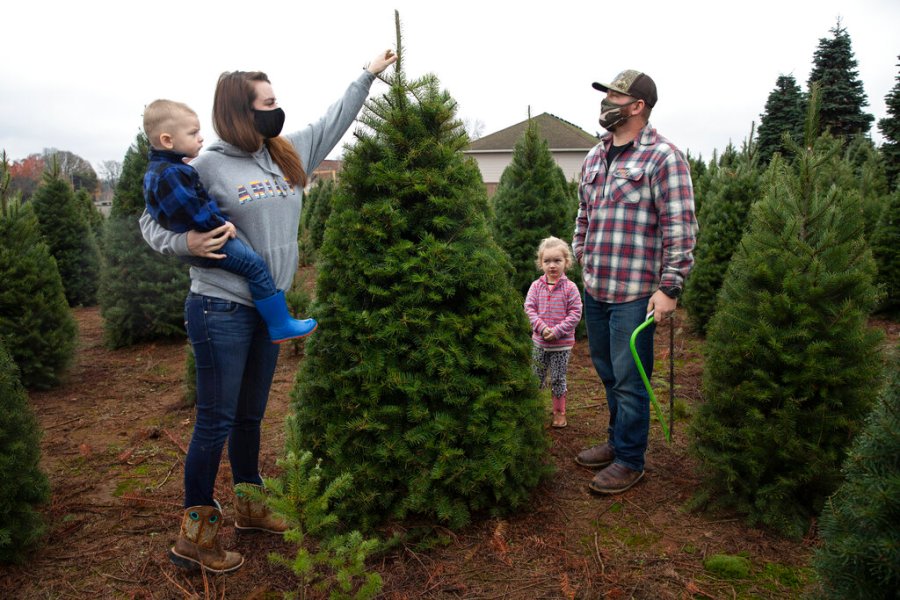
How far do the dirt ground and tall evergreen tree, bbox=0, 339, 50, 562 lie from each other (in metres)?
0.17

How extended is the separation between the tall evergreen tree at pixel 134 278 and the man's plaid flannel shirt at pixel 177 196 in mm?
5494

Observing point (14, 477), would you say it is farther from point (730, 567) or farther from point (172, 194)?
point (730, 567)

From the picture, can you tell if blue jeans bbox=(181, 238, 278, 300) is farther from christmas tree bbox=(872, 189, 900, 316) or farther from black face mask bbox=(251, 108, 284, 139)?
christmas tree bbox=(872, 189, 900, 316)

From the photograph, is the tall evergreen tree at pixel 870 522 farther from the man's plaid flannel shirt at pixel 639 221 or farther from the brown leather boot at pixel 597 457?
the brown leather boot at pixel 597 457

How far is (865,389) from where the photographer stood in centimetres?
297

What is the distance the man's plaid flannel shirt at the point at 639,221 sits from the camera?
10.9ft

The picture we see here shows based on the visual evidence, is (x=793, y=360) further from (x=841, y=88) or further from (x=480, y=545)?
(x=841, y=88)

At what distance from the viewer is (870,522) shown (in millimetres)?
1660

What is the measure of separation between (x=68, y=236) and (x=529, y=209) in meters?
9.45

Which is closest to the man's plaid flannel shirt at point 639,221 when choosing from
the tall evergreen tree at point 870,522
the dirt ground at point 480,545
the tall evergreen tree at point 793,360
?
the tall evergreen tree at point 793,360

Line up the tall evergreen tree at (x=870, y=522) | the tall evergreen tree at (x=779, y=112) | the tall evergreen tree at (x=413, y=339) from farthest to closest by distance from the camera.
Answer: the tall evergreen tree at (x=779, y=112)
the tall evergreen tree at (x=413, y=339)
the tall evergreen tree at (x=870, y=522)

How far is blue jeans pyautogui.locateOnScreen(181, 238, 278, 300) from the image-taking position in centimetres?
268

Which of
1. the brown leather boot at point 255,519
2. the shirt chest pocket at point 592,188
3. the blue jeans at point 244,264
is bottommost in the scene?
the brown leather boot at point 255,519

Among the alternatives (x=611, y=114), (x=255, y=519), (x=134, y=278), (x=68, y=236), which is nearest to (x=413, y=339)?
(x=255, y=519)
